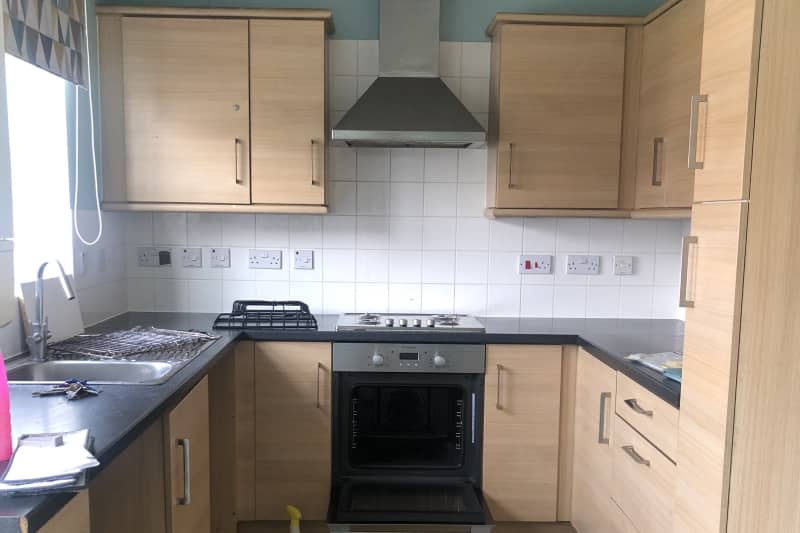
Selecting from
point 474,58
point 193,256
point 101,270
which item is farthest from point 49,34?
point 474,58

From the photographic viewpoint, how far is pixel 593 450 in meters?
2.18

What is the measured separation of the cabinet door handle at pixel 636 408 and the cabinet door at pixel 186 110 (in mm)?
1654

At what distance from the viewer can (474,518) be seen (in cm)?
217

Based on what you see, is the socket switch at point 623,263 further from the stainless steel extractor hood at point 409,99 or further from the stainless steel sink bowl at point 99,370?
the stainless steel sink bowl at point 99,370

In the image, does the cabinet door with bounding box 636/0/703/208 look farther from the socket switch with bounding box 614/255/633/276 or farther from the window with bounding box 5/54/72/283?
the window with bounding box 5/54/72/283

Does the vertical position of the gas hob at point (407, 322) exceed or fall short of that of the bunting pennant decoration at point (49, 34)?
it falls short

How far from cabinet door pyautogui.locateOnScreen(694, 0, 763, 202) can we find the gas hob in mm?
1157

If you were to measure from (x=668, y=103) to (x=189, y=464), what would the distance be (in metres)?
2.09

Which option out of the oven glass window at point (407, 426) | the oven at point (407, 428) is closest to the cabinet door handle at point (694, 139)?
the oven at point (407, 428)

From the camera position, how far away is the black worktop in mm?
1154

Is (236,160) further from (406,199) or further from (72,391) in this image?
(72,391)

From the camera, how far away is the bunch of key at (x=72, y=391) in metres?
1.45

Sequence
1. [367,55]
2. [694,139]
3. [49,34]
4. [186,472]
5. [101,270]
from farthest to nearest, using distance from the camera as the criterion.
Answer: [367,55] → [101,270] → [49,34] → [186,472] → [694,139]

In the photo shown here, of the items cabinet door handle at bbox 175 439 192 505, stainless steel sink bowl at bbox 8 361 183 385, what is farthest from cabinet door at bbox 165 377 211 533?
stainless steel sink bowl at bbox 8 361 183 385
